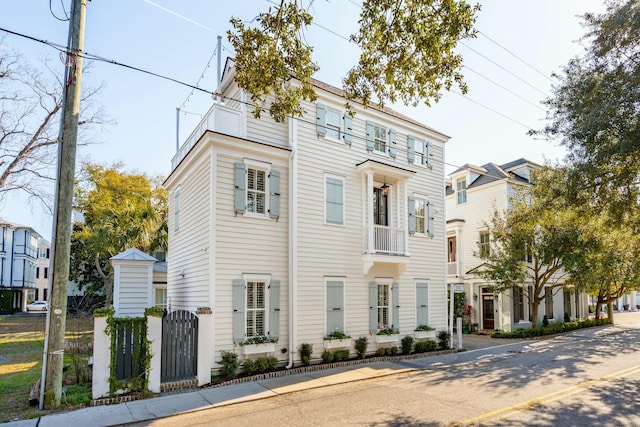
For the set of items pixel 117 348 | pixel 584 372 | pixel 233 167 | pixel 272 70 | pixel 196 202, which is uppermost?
pixel 272 70

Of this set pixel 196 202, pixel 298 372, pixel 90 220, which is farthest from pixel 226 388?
pixel 90 220

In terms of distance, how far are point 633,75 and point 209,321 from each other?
11.0 metres

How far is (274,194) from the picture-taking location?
11.9m

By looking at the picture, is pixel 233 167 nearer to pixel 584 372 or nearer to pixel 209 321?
pixel 209 321

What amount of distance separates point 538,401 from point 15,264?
186 feet

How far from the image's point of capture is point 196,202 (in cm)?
1205

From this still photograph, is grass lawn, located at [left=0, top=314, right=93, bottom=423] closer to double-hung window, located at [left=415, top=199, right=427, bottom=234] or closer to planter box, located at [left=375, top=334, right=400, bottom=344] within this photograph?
planter box, located at [left=375, top=334, right=400, bottom=344]

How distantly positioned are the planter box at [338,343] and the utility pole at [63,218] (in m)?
6.70

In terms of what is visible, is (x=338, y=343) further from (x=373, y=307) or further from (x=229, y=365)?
(x=229, y=365)

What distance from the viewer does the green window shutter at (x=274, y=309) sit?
11156 mm

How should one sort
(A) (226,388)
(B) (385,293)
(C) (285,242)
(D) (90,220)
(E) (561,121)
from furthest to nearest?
(D) (90,220), (B) (385,293), (C) (285,242), (E) (561,121), (A) (226,388)

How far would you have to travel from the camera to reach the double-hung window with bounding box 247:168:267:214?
1159 cm

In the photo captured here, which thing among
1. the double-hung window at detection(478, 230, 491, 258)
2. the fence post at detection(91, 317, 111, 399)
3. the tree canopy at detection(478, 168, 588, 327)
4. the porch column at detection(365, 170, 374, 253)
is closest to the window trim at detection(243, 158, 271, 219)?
the porch column at detection(365, 170, 374, 253)

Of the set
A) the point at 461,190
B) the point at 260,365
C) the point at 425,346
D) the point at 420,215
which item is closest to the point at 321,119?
the point at 420,215
